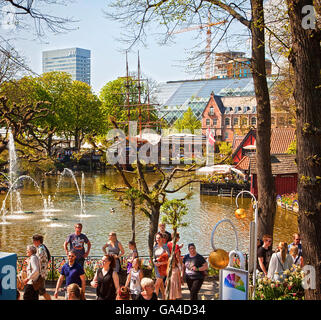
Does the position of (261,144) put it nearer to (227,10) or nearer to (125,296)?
(227,10)

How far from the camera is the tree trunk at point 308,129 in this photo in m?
6.61

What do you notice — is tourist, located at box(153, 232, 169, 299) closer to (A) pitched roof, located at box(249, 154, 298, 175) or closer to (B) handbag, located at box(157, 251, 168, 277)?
(B) handbag, located at box(157, 251, 168, 277)

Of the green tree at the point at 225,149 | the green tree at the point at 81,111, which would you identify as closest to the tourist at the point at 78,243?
the green tree at the point at 225,149

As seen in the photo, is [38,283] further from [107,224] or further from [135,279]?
[107,224]

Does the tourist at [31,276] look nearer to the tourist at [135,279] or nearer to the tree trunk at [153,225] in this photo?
the tourist at [135,279]

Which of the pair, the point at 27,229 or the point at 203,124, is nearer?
the point at 27,229

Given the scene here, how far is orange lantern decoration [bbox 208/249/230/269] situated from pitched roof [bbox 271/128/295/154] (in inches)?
1579

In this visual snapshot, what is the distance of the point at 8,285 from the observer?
20.2ft

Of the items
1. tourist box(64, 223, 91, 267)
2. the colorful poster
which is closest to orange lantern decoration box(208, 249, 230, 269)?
the colorful poster

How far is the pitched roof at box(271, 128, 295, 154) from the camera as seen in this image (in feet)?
148

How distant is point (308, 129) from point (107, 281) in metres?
4.34
